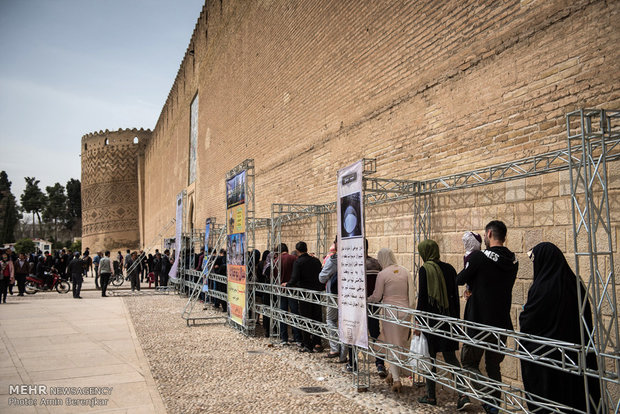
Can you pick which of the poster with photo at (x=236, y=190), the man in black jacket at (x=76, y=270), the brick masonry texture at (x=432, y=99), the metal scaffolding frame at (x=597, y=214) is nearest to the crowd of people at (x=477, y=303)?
the metal scaffolding frame at (x=597, y=214)

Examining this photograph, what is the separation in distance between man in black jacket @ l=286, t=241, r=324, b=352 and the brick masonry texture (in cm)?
102

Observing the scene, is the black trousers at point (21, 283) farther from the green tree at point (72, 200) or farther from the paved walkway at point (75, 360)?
the green tree at point (72, 200)

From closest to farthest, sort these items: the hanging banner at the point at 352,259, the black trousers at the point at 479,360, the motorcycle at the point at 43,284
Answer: the black trousers at the point at 479,360 < the hanging banner at the point at 352,259 < the motorcycle at the point at 43,284

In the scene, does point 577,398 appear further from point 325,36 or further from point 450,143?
point 325,36

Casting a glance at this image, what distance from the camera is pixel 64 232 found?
81.5m

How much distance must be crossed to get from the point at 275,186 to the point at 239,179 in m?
2.92

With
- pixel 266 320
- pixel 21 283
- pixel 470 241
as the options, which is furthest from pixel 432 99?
pixel 21 283

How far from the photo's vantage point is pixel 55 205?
78750 mm

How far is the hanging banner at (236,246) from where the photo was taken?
9.12 m

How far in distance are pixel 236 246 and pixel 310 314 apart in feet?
8.03

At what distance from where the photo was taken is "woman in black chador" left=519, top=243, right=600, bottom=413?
3514mm

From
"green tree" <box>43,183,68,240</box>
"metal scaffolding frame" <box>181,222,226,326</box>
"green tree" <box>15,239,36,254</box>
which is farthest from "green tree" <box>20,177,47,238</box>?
"metal scaffolding frame" <box>181,222,226,326</box>

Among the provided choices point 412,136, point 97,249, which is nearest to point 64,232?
point 97,249

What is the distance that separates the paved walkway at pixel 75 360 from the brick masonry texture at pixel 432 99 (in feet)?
12.7
